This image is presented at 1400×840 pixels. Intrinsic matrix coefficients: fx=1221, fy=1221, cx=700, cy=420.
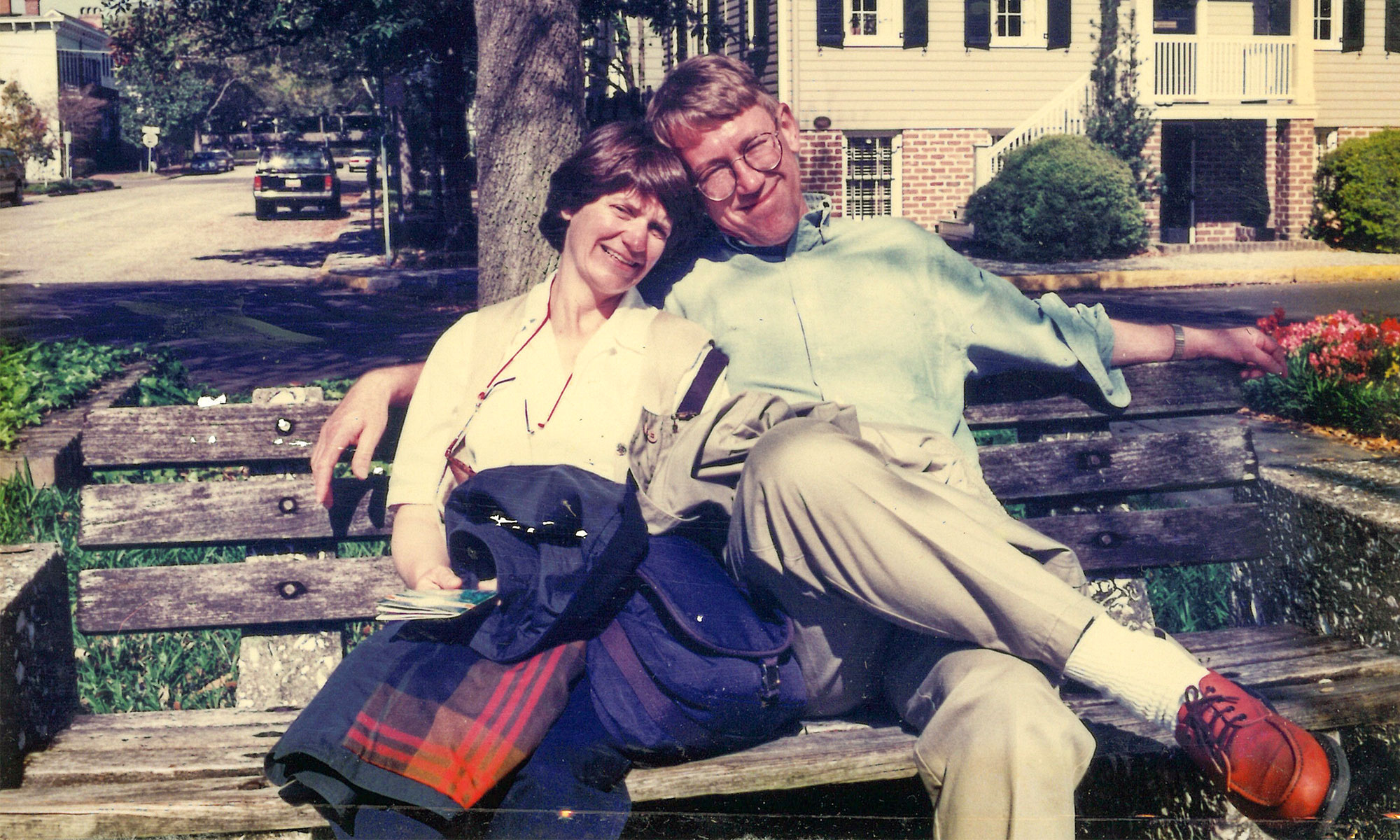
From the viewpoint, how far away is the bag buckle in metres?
2.13

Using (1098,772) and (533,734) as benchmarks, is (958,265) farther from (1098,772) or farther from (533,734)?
(533,734)

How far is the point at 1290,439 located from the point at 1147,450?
68cm

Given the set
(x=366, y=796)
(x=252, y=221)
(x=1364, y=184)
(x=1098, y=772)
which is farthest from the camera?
(x=252, y=221)

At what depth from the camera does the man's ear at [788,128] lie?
8.59ft

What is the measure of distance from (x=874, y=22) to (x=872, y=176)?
752 millimetres

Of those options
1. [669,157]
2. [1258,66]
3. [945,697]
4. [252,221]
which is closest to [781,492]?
[945,697]

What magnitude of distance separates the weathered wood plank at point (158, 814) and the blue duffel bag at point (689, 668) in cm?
55

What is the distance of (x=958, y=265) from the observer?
2627 millimetres

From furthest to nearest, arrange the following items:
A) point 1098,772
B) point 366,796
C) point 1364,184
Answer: point 1364,184, point 1098,772, point 366,796

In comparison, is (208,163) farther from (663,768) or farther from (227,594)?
(663,768)

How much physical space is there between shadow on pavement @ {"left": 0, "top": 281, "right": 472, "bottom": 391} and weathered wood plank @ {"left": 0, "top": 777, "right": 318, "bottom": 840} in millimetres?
1279

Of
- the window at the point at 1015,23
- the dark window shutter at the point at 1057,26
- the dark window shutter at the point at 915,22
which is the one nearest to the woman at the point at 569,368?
the window at the point at 1015,23

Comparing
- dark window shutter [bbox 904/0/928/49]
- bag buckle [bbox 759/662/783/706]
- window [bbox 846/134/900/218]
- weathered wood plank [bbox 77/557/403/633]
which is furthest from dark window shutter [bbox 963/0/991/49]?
weathered wood plank [bbox 77/557/403/633]

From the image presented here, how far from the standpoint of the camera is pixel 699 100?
2492 mm
